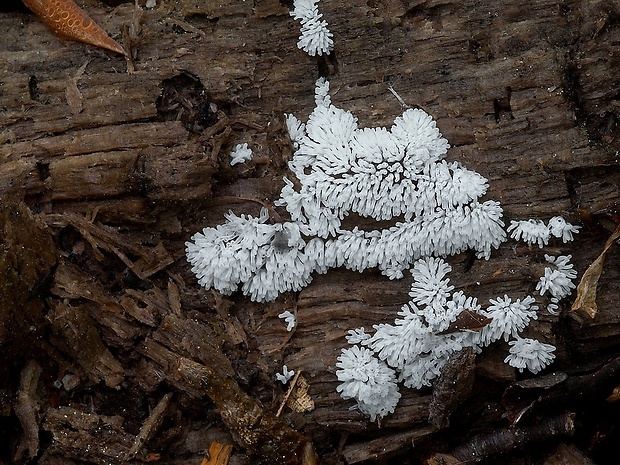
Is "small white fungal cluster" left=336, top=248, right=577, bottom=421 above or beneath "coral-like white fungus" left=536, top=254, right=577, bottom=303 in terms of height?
beneath

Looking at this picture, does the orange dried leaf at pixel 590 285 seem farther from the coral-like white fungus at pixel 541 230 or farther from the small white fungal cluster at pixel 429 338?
the coral-like white fungus at pixel 541 230

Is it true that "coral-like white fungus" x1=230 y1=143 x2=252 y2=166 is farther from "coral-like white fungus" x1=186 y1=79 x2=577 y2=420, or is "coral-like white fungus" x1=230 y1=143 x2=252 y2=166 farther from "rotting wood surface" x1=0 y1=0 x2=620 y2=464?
"coral-like white fungus" x1=186 y1=79 x2=577 y2=420

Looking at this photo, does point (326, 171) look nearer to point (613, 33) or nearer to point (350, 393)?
point (350, 393)

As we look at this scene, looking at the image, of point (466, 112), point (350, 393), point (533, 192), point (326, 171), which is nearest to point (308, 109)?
point (326, 171)

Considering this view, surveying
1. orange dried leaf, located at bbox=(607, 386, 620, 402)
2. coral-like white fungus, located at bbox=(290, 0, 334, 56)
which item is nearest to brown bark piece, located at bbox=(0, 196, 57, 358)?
coral-like white fungus, located at bbox=(290, 0, 334, 56)

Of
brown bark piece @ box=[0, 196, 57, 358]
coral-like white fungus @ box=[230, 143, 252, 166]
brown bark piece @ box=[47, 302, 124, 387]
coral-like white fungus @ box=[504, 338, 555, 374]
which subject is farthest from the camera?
coral-like white fungus @ box=[230, 143, 252, 166]

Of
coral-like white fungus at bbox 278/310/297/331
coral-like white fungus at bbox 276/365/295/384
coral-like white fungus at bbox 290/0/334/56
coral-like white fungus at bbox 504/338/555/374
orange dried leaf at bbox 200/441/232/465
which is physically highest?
coral-like white fungus at bbox 290/0/334/56

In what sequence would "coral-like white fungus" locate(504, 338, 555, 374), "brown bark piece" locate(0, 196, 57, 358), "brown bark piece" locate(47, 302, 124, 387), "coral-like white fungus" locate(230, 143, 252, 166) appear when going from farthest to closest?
"coral-like white fungus" locate(230, 143, 252, 166)
"coral-like white fungus" locate(504, 338, 555, 374)
"brown bark piece" locate(47, 302, 124, 387)
"brown bark piece" locate(0, 196, 57, 358)

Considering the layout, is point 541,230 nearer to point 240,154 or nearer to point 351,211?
point 351,211
